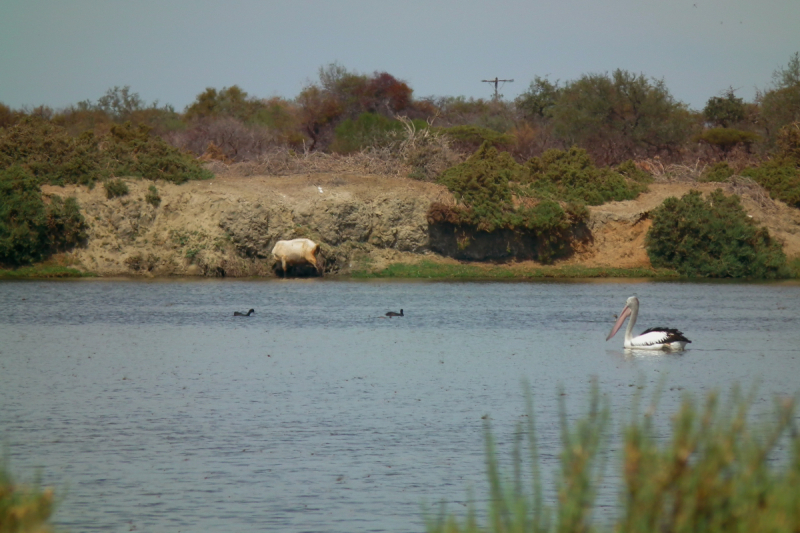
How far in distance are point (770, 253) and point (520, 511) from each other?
145 ft

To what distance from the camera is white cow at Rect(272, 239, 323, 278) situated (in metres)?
44.3

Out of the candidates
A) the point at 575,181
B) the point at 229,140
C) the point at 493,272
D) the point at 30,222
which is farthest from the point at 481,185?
the point at 229,140

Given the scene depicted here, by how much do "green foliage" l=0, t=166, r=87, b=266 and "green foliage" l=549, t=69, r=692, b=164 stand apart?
34660mm

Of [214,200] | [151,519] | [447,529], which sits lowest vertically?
[151,519]

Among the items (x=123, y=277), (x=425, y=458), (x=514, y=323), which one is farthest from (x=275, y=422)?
(x=123, y=277)

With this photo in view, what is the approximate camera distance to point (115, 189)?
153ft

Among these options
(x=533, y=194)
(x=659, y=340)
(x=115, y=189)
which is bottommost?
Result: (x=659, y=340)

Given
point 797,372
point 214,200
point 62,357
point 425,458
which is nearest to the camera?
point 425,458

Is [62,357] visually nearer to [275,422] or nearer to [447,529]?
[275,422]

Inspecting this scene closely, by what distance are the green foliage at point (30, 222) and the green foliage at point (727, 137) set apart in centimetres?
4303

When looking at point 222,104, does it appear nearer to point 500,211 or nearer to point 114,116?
point 114,116

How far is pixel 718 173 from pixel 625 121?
14.5 m

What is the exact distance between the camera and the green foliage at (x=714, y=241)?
45375 millimetres

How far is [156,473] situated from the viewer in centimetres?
1044
